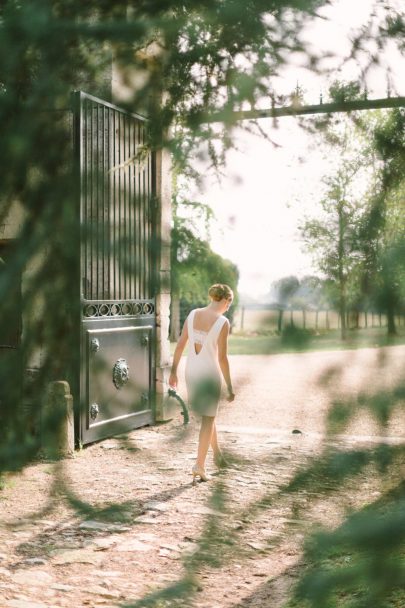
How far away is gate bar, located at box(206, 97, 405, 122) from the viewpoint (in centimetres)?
117

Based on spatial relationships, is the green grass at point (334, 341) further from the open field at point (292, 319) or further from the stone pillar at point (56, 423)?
the stone pillar at point (56, 423)

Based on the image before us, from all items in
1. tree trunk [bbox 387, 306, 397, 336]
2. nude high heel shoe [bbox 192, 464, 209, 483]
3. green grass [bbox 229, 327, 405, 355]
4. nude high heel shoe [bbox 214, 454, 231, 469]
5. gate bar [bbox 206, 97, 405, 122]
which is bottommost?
nude high heel shoe [bbox 192, 464, 209, 483]

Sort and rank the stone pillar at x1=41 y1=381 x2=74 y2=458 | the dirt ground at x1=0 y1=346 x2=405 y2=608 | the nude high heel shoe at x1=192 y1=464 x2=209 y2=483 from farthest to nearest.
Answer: the nude high heel shoe at x1=192 y1=464 x2=209 y2=483 < the stone pillar at x1=41 y1=381 x2=74 y2=458 < the dirt ground at x1=0 y1=346 x2=405 y2=608

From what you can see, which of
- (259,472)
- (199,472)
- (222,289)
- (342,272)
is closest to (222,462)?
(259,472)

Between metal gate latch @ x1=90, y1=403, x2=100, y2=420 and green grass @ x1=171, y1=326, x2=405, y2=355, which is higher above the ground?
green grass @ x1=171, y1=326, x2=405, y2=355

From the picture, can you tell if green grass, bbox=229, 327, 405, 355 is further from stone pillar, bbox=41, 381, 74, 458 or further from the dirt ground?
stone pillar, bbox=41, 381, 74, 458

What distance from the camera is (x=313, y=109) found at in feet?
3.97

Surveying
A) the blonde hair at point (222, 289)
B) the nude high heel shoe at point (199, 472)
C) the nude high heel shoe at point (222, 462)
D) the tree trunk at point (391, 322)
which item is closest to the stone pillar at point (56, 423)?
the nude high heel shoe at point (222, 462)

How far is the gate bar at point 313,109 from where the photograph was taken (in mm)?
1167

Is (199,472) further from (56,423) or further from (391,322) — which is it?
(391,322)

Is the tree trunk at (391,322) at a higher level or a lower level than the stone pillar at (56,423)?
higher

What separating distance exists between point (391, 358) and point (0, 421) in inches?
42.8

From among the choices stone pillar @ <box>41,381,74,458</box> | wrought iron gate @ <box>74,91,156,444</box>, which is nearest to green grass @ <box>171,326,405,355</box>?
wrought iron gate @ <box>74,91,156,444</box>

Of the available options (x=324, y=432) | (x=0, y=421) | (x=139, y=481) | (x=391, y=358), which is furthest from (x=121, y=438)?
(x=139, y=481)
